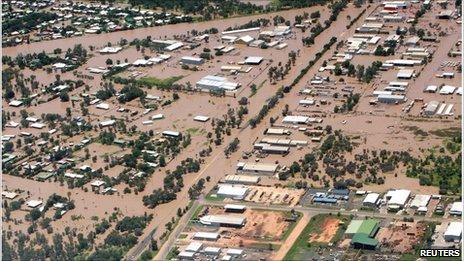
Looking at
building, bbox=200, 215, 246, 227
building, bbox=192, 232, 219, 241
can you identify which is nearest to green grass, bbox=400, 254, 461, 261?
building, bbox=200, 215, 246, 227

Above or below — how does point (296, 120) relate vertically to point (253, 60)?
below

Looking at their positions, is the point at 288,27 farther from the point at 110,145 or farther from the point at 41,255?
the point at 41,255

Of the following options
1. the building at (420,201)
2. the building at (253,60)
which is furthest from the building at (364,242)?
the building at (253,60)

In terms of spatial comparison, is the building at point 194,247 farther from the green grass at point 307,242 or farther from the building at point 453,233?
the building at point 453,233

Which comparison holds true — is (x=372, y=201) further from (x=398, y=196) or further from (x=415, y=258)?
(x=415, y=258)

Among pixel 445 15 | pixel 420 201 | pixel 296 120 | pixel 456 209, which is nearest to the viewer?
pixel 456 209

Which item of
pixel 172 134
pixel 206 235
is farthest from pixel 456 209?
pixel 172 134
